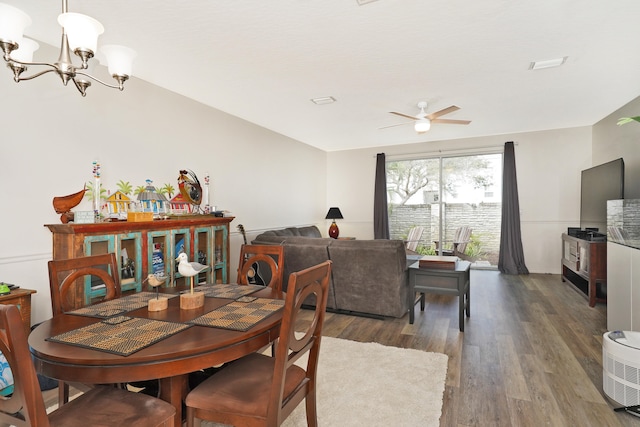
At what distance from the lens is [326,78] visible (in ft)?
11.5

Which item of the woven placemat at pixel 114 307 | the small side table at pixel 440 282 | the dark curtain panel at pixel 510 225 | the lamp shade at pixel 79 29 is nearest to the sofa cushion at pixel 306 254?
the small side table at pixel 440 282

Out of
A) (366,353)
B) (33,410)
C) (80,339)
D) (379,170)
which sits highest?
(379,170)

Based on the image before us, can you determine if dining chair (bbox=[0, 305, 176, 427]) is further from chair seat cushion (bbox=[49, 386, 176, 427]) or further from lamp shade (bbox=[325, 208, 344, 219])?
lamp shade (bbox=[325, 208, 344, 219])

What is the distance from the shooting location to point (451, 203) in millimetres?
6797

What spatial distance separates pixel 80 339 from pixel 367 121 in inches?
186

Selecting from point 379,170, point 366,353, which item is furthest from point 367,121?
point 366,353

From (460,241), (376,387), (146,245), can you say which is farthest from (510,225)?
(146,245)

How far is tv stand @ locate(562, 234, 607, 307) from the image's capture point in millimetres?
4000

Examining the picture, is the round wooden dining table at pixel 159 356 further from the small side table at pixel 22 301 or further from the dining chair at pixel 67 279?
the small side table at pixel 22 301

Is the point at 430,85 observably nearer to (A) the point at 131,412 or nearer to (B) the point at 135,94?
(B) the point at 135,94

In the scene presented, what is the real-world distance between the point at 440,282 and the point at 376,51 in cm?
229

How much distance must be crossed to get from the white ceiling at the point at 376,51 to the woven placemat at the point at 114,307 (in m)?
1.89

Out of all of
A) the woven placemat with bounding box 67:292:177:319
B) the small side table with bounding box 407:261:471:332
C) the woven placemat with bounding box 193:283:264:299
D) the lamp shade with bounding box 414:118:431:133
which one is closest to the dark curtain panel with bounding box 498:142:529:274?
the lamp shade with bounding box 414:118:431:133

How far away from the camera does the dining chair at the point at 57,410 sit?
3.04 ft
